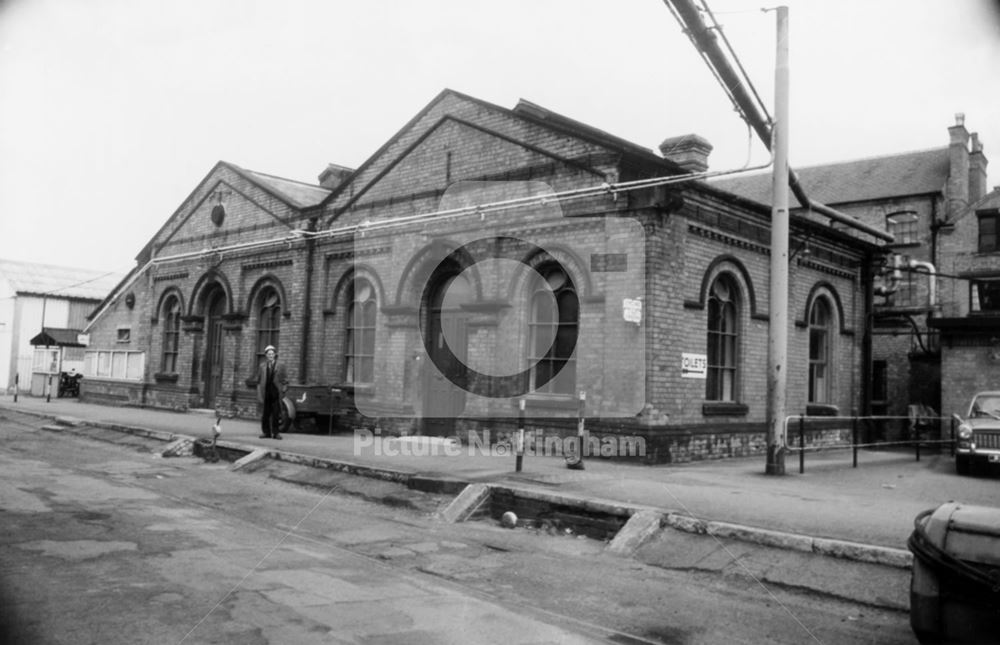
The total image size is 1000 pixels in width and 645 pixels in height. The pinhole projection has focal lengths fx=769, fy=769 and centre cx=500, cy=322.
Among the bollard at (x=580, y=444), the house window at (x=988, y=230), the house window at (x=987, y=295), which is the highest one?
the house window at (x=988, y=230)

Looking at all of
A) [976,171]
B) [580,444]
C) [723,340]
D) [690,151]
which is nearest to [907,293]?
[976,171]

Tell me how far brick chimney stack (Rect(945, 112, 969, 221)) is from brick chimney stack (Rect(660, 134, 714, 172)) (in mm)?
22484

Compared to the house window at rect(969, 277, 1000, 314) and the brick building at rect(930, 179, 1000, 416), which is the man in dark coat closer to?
the brick building at rect(930, 179, 1000, 416)

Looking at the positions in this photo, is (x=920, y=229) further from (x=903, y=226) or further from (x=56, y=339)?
(x=56, y=339)

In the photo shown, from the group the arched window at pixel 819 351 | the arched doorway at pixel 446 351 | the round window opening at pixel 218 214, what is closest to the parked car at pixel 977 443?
the arched window at pixel 819 351

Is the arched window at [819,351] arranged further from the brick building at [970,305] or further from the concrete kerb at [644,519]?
the concrete kerb at [644,519]

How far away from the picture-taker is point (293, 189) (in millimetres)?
22547

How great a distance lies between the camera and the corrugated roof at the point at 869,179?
107 feet

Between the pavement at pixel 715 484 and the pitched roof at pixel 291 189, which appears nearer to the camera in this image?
the pavement at pixel 715 484

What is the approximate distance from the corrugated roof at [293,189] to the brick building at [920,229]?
18230 millimetres

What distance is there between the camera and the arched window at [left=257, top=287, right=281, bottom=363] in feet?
65.8

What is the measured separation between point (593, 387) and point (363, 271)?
6.95 m

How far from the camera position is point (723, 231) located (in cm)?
1411

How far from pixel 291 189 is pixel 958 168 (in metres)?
26.5
